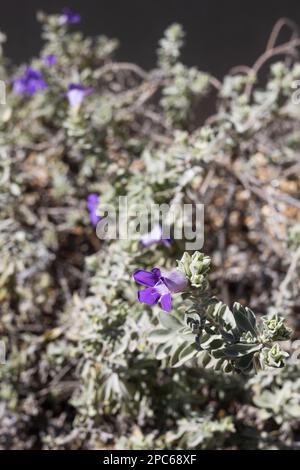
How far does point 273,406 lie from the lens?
6.77ft

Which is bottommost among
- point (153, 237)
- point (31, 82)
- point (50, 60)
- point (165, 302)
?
point (165, 302)

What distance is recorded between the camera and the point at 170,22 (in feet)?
11.2

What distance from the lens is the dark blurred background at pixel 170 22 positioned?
340 centimetres

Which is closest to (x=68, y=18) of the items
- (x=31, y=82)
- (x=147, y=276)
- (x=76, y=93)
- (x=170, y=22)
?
(x=31, y=82)

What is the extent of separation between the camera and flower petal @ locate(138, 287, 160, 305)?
1513 mm

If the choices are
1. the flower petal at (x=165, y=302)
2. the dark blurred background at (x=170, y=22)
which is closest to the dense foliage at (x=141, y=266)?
the flower petal at (x=165, y=302)

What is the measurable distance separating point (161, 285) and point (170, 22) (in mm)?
2235

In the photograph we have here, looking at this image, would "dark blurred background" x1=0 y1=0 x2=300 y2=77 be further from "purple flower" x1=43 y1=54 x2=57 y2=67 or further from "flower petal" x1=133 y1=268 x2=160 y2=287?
"flower petal" x1=133 y1=268 x2=160 y2=287

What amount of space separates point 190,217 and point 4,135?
92cm

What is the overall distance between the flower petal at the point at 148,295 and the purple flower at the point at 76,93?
1.21 metres

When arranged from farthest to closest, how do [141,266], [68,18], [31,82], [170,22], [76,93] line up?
[170,22], [68,18], [31,82], [76,93], [141,266]

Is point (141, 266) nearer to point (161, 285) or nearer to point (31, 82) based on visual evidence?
point (161, 285)

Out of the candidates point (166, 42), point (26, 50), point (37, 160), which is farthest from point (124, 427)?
point (26, 50)

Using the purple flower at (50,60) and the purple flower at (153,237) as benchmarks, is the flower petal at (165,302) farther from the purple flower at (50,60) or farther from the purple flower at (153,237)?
the purple flower at (50,60)
